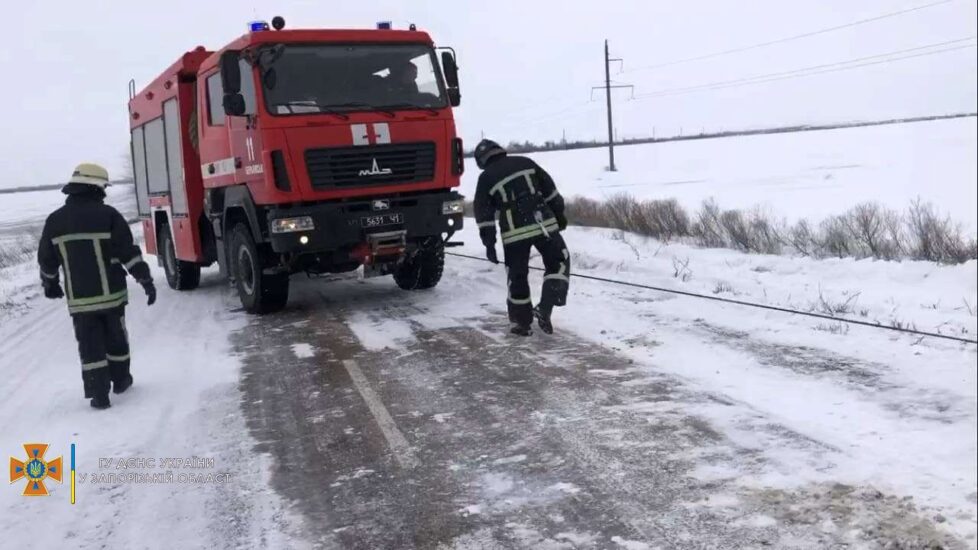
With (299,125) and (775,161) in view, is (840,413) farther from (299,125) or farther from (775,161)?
(775,161)

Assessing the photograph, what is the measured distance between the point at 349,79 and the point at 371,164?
0.92 m

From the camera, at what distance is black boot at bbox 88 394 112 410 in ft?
18.5

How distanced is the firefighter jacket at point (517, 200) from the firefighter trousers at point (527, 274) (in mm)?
93

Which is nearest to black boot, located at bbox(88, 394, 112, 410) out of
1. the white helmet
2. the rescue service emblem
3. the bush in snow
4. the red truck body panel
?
the rescue service emblem

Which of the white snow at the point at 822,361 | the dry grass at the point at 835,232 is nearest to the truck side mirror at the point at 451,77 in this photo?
the white snow at the point at 822,361

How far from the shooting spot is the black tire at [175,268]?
11.9 metres

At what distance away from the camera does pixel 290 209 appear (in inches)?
324

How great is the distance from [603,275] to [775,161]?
29290 millimetres

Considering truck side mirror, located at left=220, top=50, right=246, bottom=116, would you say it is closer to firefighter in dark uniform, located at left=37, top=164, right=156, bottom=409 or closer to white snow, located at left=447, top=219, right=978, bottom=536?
firefighter in dark uniform, located at left=37, top=164, right=156, bottom=409

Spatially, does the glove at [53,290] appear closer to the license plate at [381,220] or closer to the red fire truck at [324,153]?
the red fire truck at [324,153]

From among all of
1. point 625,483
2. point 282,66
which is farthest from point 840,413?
point 282,66

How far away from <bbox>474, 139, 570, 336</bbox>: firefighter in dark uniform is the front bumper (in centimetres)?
167

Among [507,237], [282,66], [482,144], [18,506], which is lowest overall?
[18,506]

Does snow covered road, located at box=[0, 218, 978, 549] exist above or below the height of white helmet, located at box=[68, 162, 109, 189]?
below
